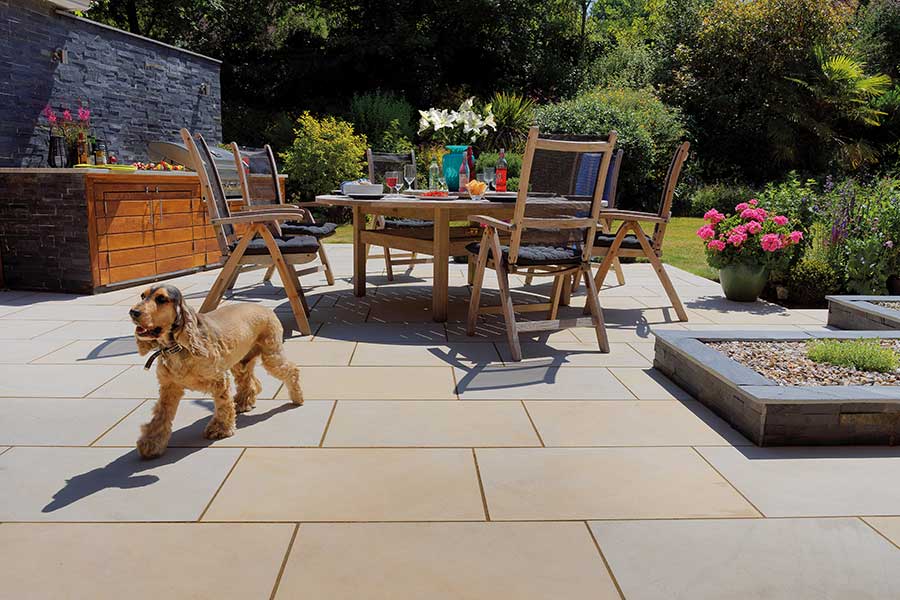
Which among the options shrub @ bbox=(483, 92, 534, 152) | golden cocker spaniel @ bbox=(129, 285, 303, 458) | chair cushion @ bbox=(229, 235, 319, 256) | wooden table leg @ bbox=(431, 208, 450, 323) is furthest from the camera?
shrub @ bbox=(483, 92, 534, 152)

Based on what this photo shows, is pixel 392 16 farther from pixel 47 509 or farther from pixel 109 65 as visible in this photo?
pixel 47 509

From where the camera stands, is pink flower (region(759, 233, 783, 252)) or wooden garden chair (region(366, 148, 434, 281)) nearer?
pink flower (region(759, 233, 783, 252))

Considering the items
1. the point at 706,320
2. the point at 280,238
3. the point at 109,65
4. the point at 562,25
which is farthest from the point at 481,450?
the point at 562,25

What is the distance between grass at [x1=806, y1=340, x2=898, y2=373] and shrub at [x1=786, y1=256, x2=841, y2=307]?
91.2 inches

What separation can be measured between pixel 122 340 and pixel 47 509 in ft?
6.90

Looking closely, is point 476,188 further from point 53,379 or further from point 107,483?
point 107,483

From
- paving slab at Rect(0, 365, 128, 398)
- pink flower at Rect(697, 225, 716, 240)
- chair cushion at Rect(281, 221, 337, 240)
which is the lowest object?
paving slab at Rect(0, 365, 128, 398)

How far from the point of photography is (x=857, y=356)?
3.03m

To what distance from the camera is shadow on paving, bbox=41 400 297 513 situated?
2.04 m

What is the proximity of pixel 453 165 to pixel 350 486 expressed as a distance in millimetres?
3271

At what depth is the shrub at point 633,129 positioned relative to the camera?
1112 cm

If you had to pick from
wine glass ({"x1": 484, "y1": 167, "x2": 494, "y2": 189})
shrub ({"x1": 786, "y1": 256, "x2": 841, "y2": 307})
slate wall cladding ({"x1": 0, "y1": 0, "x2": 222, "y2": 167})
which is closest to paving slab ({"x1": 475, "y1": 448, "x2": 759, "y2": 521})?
wine glass ({"x1": 484, "y1": 167, "x2": 494, "y2": 189})

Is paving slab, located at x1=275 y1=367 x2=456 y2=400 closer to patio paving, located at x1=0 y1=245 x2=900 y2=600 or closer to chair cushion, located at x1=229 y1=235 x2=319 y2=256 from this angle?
patio paving, located at x1=0 y1=245 x2=900 y2=600

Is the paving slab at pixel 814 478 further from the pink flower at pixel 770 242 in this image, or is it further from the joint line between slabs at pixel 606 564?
the pink flower at pixel 770 242
